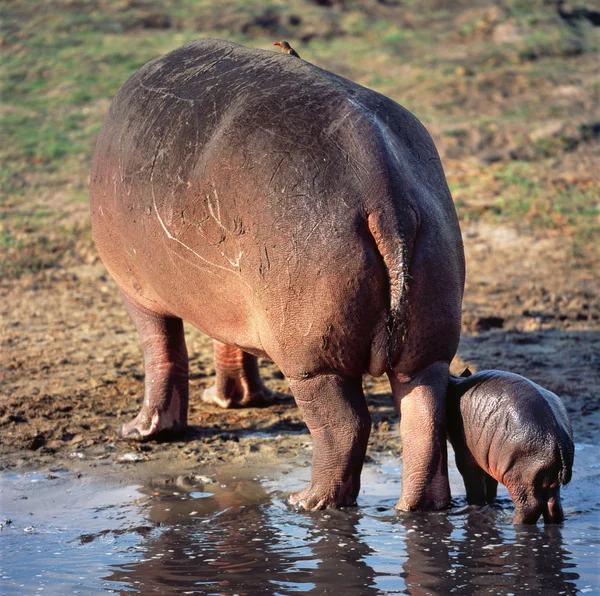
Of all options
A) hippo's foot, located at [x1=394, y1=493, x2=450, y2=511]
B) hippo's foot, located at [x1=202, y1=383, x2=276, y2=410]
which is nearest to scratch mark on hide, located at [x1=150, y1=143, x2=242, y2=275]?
hippo's foot, located at [x1=394, y1=493, x2=450, y2=511]

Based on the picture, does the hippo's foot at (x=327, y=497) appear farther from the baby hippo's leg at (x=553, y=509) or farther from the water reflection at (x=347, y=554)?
the baby hippo's leg at (x=553, y=509)

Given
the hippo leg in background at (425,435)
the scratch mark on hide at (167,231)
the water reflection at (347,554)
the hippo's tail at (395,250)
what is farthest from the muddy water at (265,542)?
the scratch mark on hide at (167,231)

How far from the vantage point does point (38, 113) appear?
12.7 meters

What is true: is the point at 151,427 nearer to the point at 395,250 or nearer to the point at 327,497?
Answer: the point at 327,497

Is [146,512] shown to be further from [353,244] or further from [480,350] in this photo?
[480,350]

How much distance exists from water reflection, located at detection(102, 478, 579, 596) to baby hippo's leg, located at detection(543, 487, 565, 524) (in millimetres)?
48

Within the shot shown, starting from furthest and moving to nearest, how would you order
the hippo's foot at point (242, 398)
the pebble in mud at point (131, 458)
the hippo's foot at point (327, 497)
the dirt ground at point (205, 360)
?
the hippo's foot at point (242, 398) < the dirt ground at point (205, 360) < the pebble in mud at point (131, 458) < the hippo's foot at point (327, 497)

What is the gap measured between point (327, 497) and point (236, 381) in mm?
1845

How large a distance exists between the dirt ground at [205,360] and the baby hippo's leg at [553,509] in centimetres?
131

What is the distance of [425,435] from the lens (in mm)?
4285

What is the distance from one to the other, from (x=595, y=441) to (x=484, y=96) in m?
8.27

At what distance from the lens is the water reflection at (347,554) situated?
3828 millimetres

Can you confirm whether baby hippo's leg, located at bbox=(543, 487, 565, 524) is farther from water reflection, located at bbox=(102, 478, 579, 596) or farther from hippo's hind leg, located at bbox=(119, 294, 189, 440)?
hippo's hind leg, located at bbox=(119, 294, 189, 440)

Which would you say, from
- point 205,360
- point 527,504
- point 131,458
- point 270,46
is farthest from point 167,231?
point 270,46
